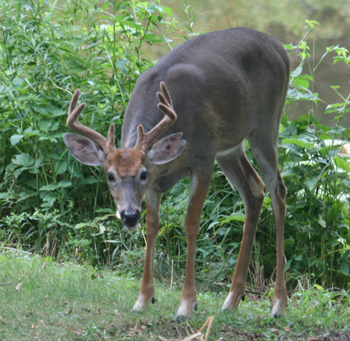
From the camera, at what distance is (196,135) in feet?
15.1

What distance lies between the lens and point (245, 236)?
208 inches

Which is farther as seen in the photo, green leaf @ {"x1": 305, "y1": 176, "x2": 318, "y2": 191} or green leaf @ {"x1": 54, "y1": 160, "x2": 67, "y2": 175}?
green leaf @ {"x1": 54, "y1": 160, "x2": 67, "y2": 175}

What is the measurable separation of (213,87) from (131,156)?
1039 millimetres

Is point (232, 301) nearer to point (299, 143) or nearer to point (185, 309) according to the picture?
point (185, 309)

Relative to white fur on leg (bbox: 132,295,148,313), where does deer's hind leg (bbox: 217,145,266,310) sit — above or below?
above

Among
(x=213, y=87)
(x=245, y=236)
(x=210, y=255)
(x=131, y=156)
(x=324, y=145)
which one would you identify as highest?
(x=213, y=87)

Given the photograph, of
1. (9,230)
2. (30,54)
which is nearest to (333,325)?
(9,230)

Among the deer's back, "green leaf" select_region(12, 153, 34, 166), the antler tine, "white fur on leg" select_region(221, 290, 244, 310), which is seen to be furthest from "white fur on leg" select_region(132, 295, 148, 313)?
"green leaf" select_region(12, 153, 34, 166)

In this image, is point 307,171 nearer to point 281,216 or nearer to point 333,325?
point 281,216

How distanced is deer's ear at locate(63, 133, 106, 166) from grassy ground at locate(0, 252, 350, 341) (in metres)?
1.13

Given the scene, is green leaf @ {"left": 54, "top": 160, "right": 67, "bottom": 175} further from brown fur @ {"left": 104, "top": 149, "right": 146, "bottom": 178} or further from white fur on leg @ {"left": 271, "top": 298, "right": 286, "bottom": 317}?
white fur on leg @ {"left": 271, "top": 298, "right": 286, "bottom": 317}

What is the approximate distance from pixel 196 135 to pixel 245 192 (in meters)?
1.04

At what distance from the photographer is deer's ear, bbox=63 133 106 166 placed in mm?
4270

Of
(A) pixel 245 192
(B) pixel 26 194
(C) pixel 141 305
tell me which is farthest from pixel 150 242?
(B) pixel 26 194
